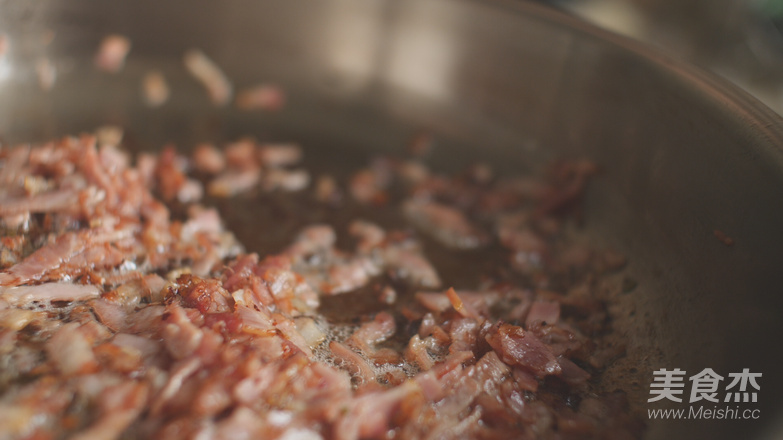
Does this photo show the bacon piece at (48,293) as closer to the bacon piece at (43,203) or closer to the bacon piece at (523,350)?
the bacon piece at (43,203)

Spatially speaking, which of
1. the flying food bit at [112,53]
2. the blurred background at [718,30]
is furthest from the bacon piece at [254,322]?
the blurred background at [718,30]

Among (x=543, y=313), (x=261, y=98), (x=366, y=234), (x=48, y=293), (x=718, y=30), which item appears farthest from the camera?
(x=718, y=30)

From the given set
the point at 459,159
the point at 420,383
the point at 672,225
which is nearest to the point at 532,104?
the point at 459,159

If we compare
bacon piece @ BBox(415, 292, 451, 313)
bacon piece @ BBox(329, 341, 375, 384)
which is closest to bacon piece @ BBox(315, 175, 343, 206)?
bacon piece @ BBox(415, 292, 451, 313)

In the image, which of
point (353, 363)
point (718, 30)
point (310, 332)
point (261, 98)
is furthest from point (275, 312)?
point (718, 30)

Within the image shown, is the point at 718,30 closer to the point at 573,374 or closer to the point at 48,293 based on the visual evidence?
the point at 573,374

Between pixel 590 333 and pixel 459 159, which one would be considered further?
pixel 459 159

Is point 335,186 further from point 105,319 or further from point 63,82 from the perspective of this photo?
point 63,82

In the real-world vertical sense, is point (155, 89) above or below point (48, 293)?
above
